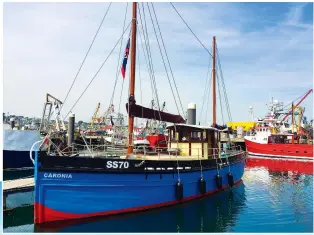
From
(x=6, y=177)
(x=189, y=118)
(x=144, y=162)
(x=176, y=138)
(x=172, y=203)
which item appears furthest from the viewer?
(x=6, y=177)

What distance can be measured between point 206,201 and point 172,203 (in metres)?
3.17

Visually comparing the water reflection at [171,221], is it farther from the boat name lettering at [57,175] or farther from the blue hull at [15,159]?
the blue hull at [15,159]

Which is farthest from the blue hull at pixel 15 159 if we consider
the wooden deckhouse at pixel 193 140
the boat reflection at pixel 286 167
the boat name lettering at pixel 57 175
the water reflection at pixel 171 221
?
the boat reflection at pixel 286 167

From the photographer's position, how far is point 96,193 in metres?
13.3

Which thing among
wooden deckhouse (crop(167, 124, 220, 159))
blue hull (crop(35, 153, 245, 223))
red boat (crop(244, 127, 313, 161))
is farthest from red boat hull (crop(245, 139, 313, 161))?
blue hull (crop(35, 153, 245, 223))

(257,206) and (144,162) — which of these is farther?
(257,206)

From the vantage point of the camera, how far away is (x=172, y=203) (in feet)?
51.6

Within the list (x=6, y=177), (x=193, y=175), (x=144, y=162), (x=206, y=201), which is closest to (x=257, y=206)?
(x=206, y=201)

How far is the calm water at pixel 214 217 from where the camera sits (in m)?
13.0

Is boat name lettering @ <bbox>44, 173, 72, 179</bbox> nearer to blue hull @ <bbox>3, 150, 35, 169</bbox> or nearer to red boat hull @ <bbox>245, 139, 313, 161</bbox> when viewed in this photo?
blue hull @ <bbox>3, 150, 35, 169</bbox>

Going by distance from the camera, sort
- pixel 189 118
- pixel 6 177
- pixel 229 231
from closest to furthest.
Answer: pixel 229 231 → pixel 189 118 → pixel 6 177

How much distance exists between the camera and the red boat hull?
47.7m

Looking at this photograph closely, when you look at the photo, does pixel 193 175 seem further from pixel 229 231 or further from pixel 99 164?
pixel 99 164

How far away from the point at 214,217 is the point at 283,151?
3898 centimetres
